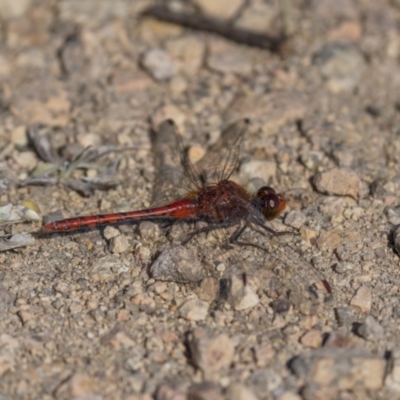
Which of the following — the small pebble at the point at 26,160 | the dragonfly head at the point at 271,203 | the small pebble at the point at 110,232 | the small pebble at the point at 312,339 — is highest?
the dragonfly head at the point at 271,203

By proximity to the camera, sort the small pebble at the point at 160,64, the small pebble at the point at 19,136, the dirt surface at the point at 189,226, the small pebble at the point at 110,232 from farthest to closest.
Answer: the small pebble at the point at 160,64, the small pebble at the point at 19,136, the small pebble at the point at 110,232, the dirt surface at the point at 189,226

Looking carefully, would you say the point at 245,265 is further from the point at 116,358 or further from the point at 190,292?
the point at 116,358

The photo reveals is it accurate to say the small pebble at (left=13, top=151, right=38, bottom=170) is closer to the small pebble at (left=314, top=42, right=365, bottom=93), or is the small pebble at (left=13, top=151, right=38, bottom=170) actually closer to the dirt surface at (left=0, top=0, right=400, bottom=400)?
the dirt surface at (left=0, top=0, right=400, bottom=400)

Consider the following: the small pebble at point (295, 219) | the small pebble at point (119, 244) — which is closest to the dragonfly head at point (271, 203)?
the small pebble at point (295, 219)

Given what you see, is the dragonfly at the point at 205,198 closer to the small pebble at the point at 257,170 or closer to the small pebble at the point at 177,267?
the small pebble at the point at 257,170

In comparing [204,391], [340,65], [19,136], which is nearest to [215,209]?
[204,391]

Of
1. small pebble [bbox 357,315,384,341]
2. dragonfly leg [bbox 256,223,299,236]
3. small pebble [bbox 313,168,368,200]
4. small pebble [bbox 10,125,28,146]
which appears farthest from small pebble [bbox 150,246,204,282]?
small pebble [bbox 10,125,28,146]
